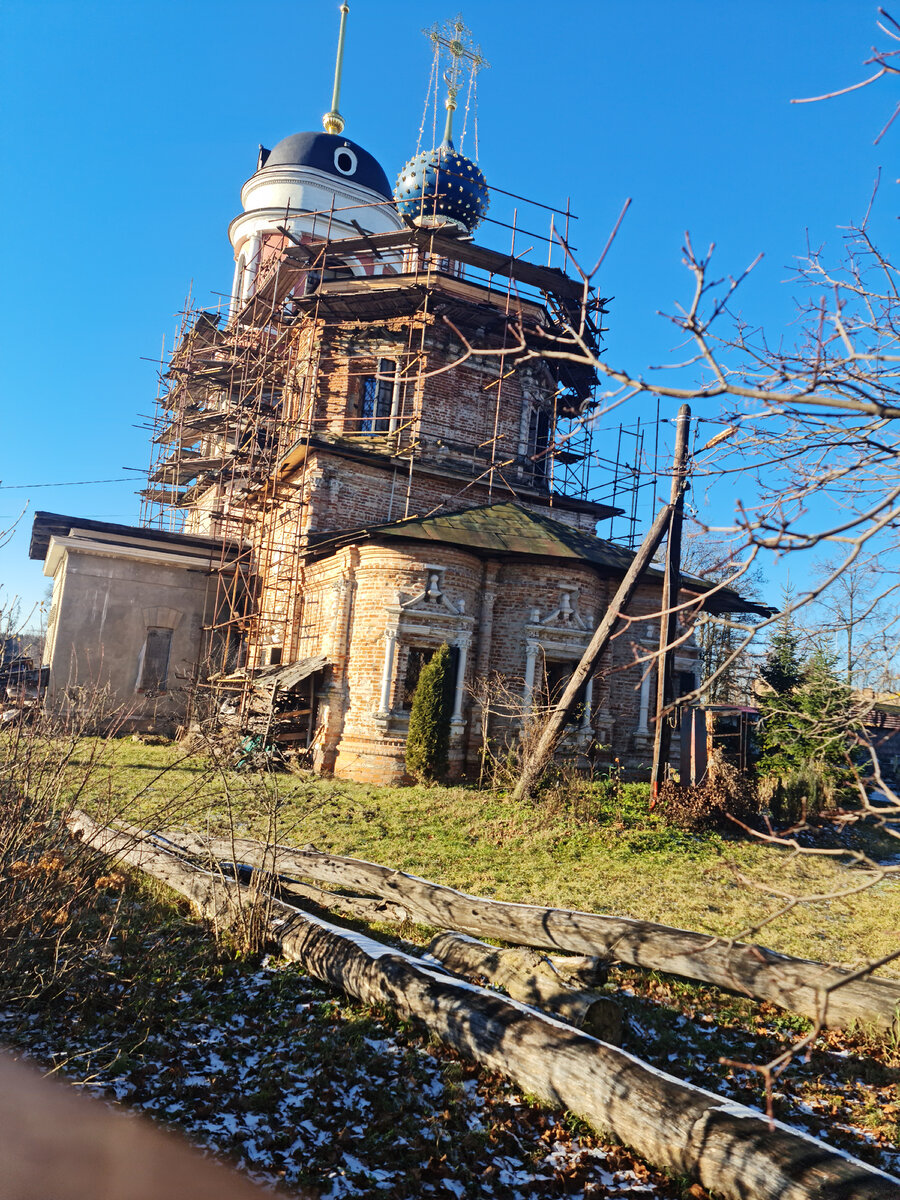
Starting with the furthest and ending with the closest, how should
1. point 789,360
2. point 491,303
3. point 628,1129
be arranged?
point 491,303, point 628,1129, point 789,360

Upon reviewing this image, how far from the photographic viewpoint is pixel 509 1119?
176 inches

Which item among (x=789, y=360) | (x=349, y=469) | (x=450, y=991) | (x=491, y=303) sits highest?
(x=491, y=303)

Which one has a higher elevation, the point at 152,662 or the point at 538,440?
the point at 538,440

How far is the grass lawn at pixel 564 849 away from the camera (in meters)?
8.28

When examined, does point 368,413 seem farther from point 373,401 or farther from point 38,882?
point 38,882

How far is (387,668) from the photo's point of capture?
49.7 feet

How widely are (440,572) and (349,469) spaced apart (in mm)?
4259

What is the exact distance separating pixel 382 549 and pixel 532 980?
34.6 ft

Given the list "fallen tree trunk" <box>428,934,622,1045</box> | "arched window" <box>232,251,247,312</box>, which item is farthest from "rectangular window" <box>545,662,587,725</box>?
"arched window" <box>232,251,247,312</box>

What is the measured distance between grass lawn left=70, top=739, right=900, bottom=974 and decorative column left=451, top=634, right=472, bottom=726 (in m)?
1.65

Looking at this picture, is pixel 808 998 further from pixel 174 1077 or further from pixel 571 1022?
pixel 174 1077

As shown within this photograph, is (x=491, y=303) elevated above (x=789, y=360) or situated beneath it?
elevated above

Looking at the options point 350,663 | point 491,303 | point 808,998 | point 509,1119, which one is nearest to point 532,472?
point 491,303

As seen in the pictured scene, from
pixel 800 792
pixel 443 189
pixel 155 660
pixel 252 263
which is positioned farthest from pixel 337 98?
pixel 800 792
